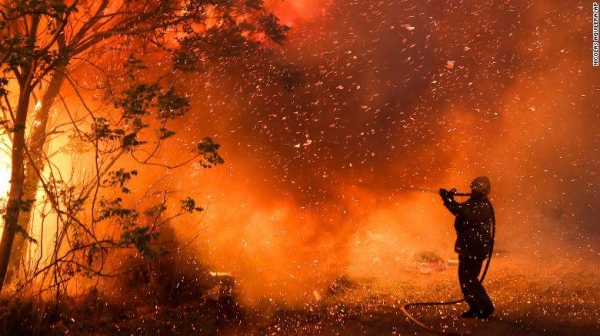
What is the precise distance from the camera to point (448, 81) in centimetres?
1281

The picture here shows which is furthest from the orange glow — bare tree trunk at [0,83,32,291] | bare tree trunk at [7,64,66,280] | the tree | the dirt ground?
bare tree trunk at [0,83,32,291]

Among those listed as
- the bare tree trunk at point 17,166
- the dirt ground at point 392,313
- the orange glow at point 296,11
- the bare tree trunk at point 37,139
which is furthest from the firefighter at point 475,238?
the orange glow at point 296,11

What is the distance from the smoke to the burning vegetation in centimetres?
5

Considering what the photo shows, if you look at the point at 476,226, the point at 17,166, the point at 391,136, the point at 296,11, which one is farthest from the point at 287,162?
the point at 17,166

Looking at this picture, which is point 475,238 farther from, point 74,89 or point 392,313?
point 74,89

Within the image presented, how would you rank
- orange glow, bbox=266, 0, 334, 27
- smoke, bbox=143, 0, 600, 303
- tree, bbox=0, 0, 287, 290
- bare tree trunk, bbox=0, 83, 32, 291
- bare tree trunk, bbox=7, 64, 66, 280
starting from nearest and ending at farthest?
tree, bbox=0, 0, 287, 290 → bare tree trunk, bbox=0, 83, 32, 291 → bare tree trunk, bbox=7, 64, 66, 280 → smoke, bbox=143, 0, 600, 303 → orange glow, bbox=266, 0, 334, 27

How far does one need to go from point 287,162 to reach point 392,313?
209 inches

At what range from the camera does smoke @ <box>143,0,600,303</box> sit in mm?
9547

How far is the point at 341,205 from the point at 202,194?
108 inches

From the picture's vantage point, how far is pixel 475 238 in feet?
20.2

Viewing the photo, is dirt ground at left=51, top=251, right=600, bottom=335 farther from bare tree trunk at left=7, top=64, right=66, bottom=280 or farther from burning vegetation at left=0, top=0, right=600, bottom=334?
bare tree trunk at left=7, top=64, right=66, bottom=280

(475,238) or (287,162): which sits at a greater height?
(287,162)

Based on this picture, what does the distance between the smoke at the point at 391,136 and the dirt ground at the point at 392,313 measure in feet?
2.73

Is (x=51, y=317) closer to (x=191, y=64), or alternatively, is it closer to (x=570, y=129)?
(x=191, y=64)
